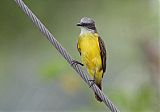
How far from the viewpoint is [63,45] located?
28.9 ft

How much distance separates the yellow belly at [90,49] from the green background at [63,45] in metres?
2.70

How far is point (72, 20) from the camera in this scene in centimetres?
938

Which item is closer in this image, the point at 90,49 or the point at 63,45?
the point at 90,49

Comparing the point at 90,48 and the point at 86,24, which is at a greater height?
the point at 86,24

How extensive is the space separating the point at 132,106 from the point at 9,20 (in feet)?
13.9

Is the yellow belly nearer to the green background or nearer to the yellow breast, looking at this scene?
the yellow breast

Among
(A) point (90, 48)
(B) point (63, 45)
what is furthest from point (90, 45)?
(B) point (63, 45)

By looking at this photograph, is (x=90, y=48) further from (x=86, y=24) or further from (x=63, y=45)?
(x=63, y=45)

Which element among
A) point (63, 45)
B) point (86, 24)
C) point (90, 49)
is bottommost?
point (90, 49)

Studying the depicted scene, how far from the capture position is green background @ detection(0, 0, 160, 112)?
7852 millimetres

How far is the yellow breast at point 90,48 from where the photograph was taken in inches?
156

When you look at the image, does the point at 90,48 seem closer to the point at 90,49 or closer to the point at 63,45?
the point at 90,49

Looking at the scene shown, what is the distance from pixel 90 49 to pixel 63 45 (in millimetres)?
4865

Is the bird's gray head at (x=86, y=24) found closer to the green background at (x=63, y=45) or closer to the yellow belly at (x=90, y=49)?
the yellow belly at (x=90, y=49)
